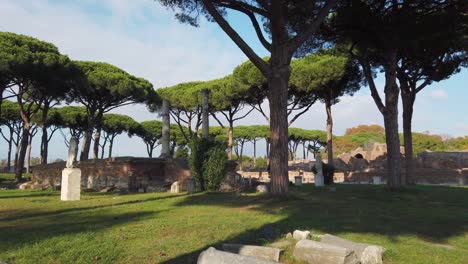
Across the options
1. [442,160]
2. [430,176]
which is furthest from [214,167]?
[442,160]

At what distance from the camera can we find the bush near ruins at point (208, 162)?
1329 centimetres

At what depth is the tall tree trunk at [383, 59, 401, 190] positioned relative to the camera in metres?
12.5

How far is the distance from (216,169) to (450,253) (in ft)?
29.4

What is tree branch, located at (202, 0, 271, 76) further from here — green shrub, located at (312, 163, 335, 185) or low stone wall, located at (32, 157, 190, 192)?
green shrub, located at (312, 163, 335, 185)

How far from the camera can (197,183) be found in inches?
540

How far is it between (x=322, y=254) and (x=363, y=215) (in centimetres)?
355

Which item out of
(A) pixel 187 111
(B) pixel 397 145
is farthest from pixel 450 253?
(A) pixel 187 111

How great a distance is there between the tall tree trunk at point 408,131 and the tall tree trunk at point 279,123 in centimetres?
878

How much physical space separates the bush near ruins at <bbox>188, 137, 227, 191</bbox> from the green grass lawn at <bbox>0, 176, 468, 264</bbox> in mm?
3529

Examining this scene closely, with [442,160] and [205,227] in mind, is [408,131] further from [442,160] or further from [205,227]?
[442,160]

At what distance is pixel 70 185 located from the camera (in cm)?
1050

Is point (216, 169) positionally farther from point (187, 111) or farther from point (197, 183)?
point (187, 111)

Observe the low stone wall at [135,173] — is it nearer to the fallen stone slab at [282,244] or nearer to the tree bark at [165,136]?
the tree bark at [165,136]

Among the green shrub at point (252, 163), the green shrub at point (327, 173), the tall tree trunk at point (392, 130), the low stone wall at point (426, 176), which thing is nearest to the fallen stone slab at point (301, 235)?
the tall tree trunk at point (392, 130)
